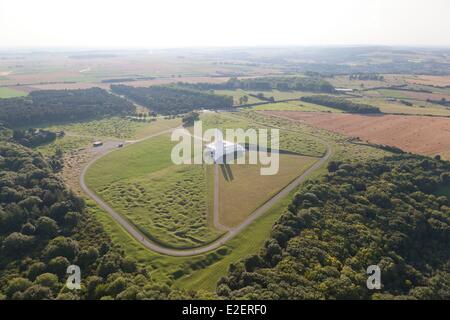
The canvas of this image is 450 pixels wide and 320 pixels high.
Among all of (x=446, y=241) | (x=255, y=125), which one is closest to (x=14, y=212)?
(x=446, y=241)

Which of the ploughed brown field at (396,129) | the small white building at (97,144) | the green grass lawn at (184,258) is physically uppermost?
the ploughed brown field at (396,129)

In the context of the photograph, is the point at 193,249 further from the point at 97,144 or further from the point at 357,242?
the point at 97,144

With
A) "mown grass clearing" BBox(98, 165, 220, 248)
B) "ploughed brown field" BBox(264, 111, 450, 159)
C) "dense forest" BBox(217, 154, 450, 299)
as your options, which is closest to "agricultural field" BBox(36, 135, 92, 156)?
"mown grass clearing" BBox(98, 165, 220, 248)

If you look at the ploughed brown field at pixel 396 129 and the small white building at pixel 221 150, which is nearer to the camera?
the small white building at pixel 221 150

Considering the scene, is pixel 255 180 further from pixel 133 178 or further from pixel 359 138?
pixel 359 138

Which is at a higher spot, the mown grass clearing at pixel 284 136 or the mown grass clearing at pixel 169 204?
the mown grass clearing at pixel 284 136

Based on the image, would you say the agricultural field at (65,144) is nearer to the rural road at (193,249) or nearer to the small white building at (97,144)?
the small white building at (97,144)

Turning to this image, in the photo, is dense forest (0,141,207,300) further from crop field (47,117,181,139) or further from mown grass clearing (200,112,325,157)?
mown grass clearing (200,112,325,157)

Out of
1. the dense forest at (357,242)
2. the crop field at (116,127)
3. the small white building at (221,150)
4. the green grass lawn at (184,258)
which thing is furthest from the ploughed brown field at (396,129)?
the crop field at (116,127)
